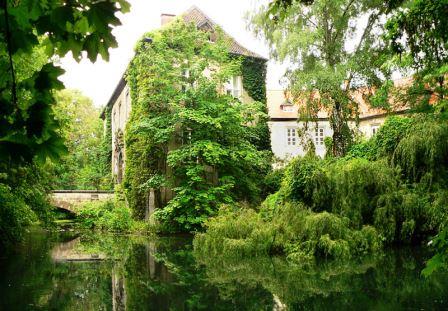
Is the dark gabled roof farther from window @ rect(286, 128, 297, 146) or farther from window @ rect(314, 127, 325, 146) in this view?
window @ rect(286, 128, 297, 146)

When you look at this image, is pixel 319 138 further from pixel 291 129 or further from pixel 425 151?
pixel 425 151

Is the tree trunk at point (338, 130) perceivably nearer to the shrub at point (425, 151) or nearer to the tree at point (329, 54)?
the tree at point (329, 54)

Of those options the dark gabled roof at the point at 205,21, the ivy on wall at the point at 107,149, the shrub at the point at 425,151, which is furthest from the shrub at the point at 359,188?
the ivy on wall at the point at 107,149

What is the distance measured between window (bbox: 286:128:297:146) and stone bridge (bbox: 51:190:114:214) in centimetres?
1505

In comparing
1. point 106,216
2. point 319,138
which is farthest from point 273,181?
point 319,138

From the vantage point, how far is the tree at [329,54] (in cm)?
2264

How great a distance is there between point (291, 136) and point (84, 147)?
2135 cm

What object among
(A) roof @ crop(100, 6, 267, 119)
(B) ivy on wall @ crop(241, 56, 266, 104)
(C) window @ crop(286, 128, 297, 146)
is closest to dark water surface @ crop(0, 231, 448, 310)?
(B) ivy on wall @ crop(241, 56, 266, 104)

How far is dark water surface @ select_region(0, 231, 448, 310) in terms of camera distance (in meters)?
8.50

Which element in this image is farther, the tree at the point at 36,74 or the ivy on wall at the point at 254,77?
the ivy on wall at the point at 254,77

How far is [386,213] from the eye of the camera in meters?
15.4

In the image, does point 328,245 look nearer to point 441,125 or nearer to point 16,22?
point 441,125

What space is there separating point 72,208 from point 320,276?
76.4 ft

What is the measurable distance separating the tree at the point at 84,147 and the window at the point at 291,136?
14.4m
